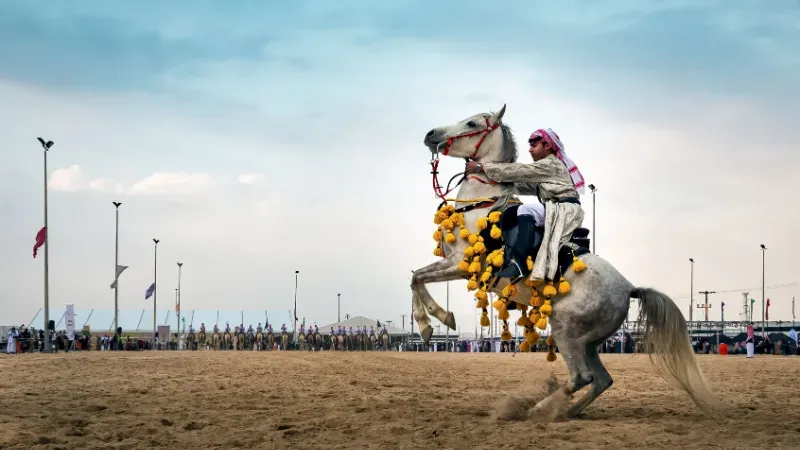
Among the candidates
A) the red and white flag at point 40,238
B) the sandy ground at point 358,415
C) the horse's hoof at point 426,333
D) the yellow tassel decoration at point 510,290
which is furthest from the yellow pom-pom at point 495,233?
the red and white flag at point 40,238

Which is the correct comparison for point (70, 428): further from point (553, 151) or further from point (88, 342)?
point (88, 342)

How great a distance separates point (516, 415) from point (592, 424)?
1.22 meters

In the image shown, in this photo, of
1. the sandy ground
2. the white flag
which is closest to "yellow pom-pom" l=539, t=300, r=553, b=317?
the sandy ground

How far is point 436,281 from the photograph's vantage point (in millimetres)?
11695

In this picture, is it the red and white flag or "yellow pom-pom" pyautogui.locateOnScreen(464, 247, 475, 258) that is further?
the red and white flag

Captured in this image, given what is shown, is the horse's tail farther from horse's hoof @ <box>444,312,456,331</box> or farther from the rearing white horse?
horse's hoof @ <box>444,312,456,331</box>

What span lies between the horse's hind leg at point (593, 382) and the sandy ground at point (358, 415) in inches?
9.9

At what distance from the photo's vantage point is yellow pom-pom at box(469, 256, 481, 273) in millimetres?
11422

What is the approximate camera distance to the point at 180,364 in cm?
2906

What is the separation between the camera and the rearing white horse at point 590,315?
11086 millimetres

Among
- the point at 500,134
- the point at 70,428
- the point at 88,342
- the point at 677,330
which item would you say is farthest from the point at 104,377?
the point at 88,342

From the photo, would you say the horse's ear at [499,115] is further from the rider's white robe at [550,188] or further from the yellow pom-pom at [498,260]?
the yellow pom-pom at [498,260]

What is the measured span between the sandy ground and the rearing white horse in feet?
1.57

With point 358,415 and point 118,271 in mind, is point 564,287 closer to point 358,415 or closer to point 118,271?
point 358,415
